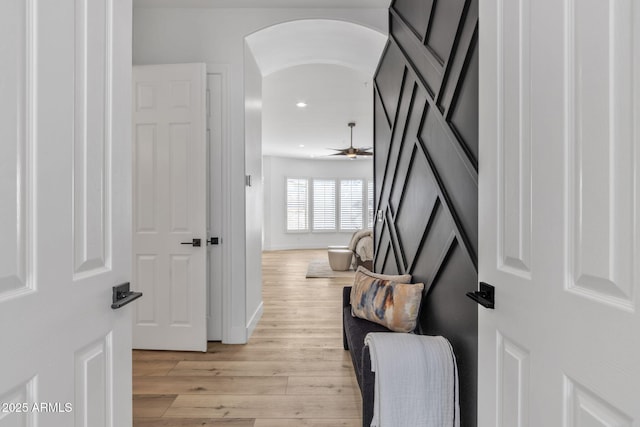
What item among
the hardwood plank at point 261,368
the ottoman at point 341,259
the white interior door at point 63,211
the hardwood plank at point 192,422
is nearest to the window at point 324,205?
the ottoman at point 341,259

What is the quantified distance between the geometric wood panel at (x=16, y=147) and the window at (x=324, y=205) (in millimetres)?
9777

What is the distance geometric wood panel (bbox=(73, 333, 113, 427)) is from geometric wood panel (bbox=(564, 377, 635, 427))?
1.21m

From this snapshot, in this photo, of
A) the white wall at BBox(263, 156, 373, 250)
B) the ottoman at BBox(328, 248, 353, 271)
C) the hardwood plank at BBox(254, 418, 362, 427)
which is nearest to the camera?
the hardwood plank at BBox(254, 418, 362, 427)

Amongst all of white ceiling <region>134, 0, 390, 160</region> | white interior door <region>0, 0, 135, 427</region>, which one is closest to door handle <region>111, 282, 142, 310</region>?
white interior door <region>0, 0, 135, 427</region>

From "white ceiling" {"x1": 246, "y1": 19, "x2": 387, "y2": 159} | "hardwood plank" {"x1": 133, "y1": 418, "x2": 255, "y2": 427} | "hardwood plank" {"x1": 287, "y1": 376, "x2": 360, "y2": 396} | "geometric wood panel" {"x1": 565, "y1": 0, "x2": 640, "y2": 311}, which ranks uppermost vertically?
"white ceiling" {"x1": 246, "y1": 19, "x2": 387, "y2": 159}

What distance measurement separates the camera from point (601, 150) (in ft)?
2.11

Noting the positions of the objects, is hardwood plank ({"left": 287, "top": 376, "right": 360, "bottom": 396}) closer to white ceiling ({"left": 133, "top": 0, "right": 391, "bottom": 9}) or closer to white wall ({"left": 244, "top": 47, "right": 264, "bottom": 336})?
white wall ({"left": 244, "top": 47, "right": 264, "bottom": 336})

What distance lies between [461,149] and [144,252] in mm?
2690

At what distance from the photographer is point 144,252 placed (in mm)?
2883

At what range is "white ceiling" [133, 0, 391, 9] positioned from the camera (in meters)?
2.97

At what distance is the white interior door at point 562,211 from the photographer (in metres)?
0.60

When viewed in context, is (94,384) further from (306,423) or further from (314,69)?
(314,69)

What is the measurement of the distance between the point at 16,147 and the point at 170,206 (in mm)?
2277

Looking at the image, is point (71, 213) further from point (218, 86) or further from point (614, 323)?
point (218, 86)
